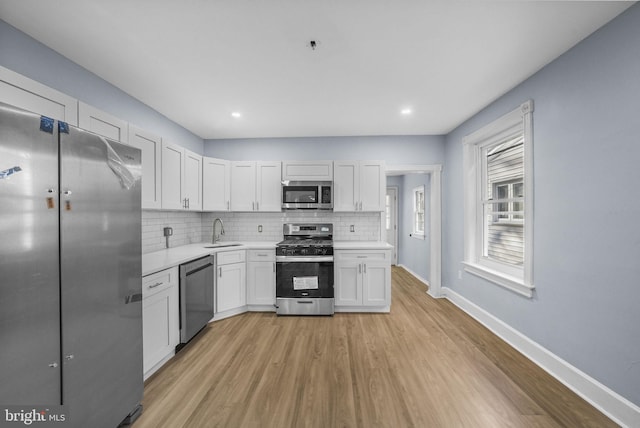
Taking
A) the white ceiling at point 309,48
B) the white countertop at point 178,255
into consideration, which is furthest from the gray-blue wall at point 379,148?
the white countertop at point 178,255

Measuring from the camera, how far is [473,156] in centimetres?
351

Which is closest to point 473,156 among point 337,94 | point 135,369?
point 337,94

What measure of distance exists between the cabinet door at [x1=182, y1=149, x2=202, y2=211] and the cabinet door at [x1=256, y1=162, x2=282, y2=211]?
0.81m

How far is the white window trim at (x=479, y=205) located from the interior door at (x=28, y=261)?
3.47m

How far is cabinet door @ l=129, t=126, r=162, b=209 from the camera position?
2407 millimetres

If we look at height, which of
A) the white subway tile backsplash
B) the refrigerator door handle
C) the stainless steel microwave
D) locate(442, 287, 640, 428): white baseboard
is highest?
the stainless steel microwave

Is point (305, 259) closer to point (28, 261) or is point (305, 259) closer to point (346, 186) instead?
point (346, 186)

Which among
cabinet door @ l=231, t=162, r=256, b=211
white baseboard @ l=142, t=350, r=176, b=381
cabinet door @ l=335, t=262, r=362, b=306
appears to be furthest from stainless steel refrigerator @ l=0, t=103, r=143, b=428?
cabinet door @ l=335, t=262, r=362, b=306

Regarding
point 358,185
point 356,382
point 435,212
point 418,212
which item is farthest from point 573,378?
point 418,212

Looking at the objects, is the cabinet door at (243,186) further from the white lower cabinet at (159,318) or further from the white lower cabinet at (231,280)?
the white lower cabinet at (159,318)

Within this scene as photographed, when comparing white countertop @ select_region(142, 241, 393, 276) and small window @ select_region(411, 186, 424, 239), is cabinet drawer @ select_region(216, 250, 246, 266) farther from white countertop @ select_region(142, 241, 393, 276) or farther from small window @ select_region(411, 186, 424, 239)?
small window @ select_region(411, 186, 424, 239)

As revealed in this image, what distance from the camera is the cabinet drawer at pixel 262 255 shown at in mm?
3529

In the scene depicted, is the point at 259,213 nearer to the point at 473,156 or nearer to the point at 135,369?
the point at 135,369

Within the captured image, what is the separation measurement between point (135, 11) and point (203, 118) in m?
1.80
